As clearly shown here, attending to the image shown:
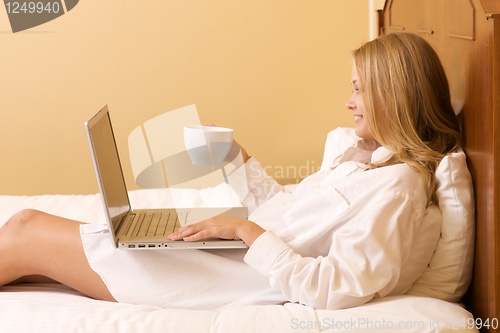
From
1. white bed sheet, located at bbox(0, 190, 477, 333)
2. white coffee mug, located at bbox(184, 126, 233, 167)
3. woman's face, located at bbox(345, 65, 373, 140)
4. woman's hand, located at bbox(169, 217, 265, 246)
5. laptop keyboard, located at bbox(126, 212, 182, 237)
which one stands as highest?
woman's face, located at bbox(345, 65, 373, 140)

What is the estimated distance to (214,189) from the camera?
221 cm

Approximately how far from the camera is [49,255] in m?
1.55

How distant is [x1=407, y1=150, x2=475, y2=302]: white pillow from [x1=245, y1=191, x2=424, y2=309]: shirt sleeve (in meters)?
0.07

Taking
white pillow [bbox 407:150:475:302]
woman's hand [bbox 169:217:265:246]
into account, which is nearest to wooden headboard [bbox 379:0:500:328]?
white pillow [bbox 407:150:475:302]

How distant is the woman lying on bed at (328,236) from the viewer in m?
1.34

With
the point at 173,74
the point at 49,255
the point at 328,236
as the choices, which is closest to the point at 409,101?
the point at 328,236

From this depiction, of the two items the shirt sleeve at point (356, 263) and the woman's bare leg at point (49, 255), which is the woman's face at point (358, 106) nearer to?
the shirt sleeve at point (356, 263)

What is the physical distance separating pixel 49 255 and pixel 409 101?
87 cm

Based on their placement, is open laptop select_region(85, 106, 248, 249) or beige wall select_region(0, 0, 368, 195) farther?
beige wall select_region(0, 0, 368, 195)

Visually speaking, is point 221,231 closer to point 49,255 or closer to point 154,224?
point 154,224

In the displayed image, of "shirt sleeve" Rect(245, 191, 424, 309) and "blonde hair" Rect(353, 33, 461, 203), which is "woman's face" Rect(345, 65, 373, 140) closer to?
"blonde hair" Rect(353, 33, 461, 203)

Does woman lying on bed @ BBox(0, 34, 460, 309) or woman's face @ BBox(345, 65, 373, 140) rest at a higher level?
woman's face @ BBox(345, 65, 373, 140)

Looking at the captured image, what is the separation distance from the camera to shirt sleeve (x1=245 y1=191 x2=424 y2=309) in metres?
1.32

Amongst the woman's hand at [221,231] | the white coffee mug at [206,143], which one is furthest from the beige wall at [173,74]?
the woman's hand at [221,231]
